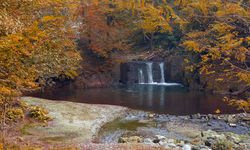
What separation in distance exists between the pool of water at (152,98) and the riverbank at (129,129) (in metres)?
2.45

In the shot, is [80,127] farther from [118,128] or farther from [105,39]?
[105,39]

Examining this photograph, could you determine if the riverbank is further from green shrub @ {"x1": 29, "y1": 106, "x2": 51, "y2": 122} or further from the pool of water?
the pool of water

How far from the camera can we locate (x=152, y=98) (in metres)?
30.3

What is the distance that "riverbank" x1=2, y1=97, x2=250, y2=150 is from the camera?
1516 centimetres

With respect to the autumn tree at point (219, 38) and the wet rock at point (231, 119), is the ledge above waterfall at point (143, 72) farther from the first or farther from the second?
the wet rock at point (231, 119)

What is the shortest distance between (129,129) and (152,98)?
11111 mm

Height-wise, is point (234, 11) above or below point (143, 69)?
above

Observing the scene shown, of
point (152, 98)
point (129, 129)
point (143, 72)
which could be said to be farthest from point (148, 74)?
point (129, 129)

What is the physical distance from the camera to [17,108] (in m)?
17.7

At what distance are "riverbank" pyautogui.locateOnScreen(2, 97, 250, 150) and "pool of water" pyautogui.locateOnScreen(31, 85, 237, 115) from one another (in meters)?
2.45

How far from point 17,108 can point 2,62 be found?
848cm

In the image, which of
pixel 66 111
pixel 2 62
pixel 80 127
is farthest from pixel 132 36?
pixel 2 62

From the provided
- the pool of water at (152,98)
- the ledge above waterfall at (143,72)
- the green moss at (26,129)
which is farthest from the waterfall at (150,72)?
the green moss at (26,129)

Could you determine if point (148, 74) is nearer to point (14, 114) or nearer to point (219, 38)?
point (14, 114)
